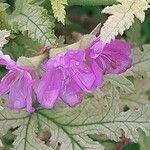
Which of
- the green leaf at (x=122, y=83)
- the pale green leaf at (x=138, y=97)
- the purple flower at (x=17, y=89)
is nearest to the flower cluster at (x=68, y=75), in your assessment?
the purple flower at (x=17, y=89)

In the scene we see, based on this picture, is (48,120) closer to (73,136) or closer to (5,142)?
(73,136)

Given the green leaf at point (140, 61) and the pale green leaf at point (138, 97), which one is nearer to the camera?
the green leaf at point (140, 61)

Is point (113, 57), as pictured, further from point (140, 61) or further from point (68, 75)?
point (140, 61)

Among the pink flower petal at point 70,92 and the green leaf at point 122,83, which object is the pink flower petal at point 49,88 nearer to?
the pink flower petal at point 70,92

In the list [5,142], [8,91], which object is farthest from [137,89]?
[8,91]

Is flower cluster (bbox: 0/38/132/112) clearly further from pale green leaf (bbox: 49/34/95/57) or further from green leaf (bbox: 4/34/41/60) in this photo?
green leaf (bbox: 4/34/41/60)

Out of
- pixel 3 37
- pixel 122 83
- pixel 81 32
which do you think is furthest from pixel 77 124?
pixel 81 32

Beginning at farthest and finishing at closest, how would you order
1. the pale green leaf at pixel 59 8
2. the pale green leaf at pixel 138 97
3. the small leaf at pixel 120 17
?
the pale green leaf at pixel 138 97 → the pale green leaf at pixel 59 8 → the small leaf at pixel 120 17
